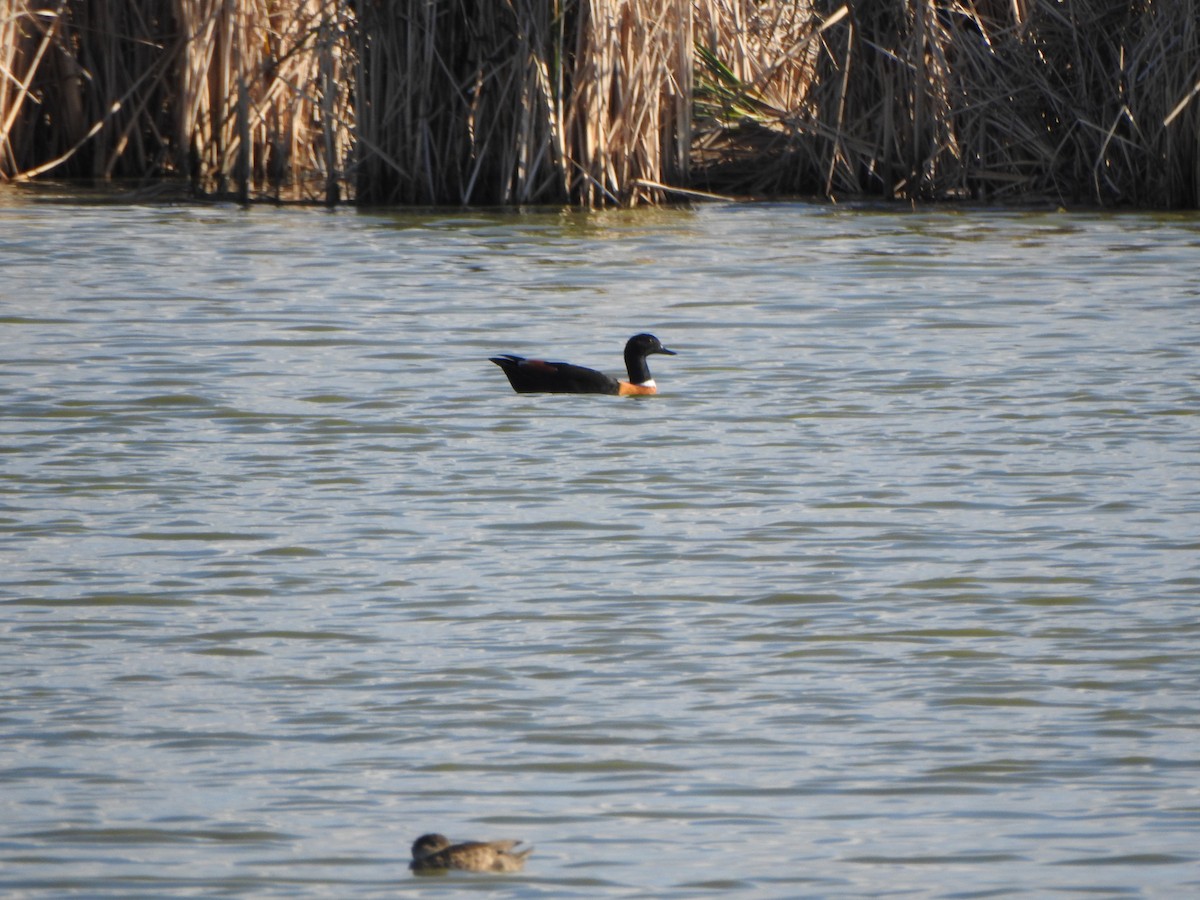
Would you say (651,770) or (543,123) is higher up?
(543,123)

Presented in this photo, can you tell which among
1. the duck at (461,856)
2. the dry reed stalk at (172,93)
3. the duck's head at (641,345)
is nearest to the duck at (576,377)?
the duck's head at (641,345)

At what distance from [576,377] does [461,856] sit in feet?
18.3

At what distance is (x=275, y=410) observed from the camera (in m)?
8.81

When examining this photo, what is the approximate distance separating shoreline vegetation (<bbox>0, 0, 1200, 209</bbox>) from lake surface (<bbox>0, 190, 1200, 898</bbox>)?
2.86 metres

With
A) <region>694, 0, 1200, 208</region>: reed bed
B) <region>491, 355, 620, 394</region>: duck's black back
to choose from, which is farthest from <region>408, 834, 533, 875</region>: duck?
<region>694, 0, 1200, 208</region>: reed bed

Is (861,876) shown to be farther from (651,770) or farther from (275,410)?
(275,410)

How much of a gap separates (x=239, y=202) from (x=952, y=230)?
515 centimetres

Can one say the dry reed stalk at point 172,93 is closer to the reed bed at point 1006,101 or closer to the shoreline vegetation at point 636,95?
the shoreline vegetation at point 636,95

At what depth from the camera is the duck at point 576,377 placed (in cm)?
921

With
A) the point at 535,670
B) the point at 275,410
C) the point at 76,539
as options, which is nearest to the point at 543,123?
the point at 275,410

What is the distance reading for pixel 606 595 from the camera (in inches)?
233

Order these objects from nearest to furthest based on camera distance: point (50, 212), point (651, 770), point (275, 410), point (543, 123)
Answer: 1. point (651, 770)
2. point (275, 410)
3. point (543, 123)
4. point (50, 212)

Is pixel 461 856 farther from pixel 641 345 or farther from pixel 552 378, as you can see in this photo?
pixel 641 345

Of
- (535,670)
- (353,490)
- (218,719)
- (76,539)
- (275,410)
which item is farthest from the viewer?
(275,410)
